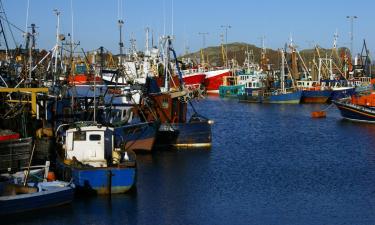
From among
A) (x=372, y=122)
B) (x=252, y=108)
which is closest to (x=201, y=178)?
(x=372, y=122)

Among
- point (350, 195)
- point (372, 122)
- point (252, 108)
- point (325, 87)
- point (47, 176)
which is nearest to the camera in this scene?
point (47, 176)

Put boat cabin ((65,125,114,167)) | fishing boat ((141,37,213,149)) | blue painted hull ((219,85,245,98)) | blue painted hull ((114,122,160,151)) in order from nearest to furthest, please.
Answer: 1. boat cabin ((65,125,114,167))
2. blue painted hull ((114,122,160,151))
3. fishing boat ((141,37,213,149))
4. blue painted hull ((219,85,245,98))

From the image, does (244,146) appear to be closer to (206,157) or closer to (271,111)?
(206,157)

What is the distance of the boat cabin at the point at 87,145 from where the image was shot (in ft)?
82.7

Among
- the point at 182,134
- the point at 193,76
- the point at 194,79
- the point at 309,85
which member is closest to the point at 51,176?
the point at 182,134

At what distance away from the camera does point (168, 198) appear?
25297 mm

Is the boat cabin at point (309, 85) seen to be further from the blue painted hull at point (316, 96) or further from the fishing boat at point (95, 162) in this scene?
the fishing boat at point (95, 162)

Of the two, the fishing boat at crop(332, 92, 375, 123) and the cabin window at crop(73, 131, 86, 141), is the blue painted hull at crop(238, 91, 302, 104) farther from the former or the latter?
the cabin window at crop(73, 131, 86, 141)

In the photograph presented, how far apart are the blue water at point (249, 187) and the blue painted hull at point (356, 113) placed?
33.2 feet

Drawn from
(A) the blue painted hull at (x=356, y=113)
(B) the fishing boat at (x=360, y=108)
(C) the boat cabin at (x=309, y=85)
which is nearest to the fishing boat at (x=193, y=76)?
(C) the boat cabin at (x=309, y=85)

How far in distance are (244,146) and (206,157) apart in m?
6.62

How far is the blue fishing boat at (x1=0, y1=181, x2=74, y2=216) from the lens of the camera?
69.7 ft

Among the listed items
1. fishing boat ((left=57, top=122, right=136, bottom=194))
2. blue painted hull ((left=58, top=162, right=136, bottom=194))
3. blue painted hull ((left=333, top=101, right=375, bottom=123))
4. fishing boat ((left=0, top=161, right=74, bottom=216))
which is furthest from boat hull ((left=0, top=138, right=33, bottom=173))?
blue painted hull ((left=333, top=101, right=375, bottom=123))

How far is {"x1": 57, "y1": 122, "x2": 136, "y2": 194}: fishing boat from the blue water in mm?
506
